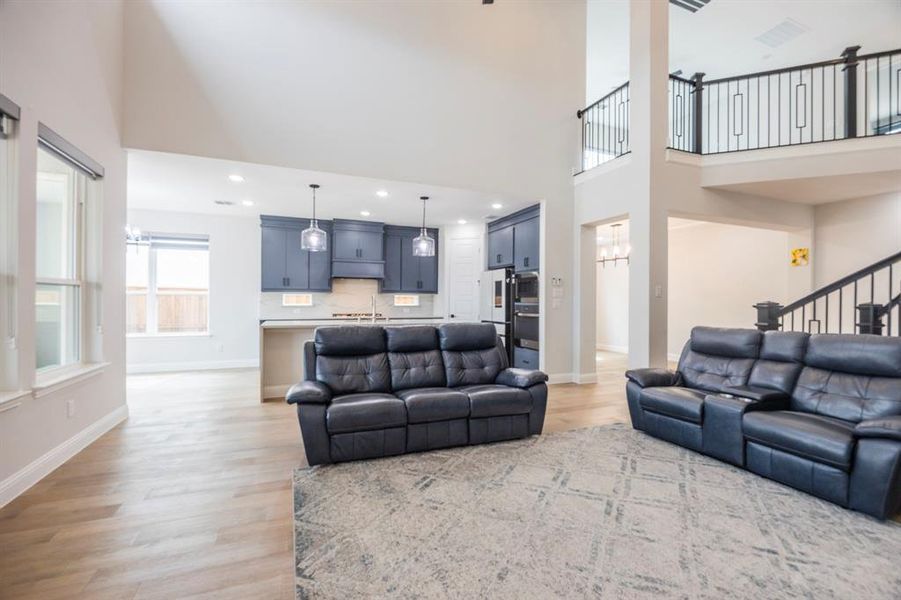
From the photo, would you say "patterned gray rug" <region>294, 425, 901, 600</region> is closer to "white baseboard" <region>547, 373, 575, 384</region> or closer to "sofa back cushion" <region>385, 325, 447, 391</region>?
"sofa back cushion" <region>385, 325, 447, 391</region>

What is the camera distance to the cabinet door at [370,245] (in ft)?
24.9

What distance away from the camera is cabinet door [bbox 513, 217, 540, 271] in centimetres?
620

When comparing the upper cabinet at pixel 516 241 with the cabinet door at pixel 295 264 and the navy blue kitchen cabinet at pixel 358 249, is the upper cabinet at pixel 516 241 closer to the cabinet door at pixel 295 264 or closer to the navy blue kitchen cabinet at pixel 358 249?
the navy blue kitchen cabinet at pixel 358 249

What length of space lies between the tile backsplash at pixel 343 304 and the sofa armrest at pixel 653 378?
507 cm

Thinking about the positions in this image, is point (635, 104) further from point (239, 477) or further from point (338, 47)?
point (239, 477)

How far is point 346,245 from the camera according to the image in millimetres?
7504

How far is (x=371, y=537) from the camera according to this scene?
2.10 m

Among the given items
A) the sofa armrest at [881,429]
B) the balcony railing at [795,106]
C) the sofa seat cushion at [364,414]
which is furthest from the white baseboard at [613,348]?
the sofa seat cushion at [364,414]

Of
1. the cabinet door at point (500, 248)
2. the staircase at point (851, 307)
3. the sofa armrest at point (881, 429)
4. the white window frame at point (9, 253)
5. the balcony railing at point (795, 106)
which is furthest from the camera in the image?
the cabinet door at point (500, 248)

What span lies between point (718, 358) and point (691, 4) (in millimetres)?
4905

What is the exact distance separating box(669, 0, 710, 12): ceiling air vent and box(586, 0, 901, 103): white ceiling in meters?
0.08

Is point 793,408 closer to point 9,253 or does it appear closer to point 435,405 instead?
point 435,405

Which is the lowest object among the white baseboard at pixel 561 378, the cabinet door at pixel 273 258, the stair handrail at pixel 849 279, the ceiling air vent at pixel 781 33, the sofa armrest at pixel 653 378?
the white baseboard at pixel 561 378

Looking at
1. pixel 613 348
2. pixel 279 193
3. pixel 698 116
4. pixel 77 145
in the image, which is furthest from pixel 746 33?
pixel 77 145
